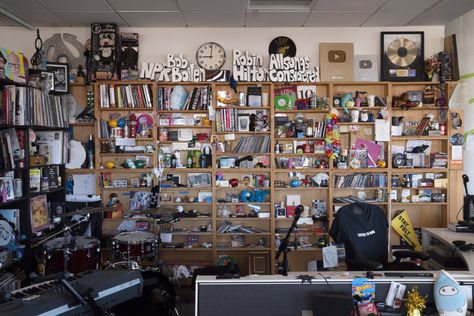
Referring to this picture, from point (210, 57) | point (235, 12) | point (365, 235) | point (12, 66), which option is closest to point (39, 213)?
point (12, 66)

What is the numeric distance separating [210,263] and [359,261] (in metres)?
2.34

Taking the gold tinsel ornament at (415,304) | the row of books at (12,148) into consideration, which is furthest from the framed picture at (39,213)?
the gold tinsel ornament at (415,304)

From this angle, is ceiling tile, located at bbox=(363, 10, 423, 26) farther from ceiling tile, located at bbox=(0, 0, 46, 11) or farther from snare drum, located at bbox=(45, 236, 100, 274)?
snare drum, located at bbox=(45, 236, 100, 274)

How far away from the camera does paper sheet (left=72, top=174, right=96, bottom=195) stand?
15.6ft

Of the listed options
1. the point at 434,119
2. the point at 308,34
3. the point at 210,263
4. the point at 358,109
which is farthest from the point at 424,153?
the point at 210,263

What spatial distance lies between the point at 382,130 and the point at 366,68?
76cm

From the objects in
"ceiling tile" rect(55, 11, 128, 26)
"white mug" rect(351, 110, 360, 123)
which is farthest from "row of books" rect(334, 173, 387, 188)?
"ceiling tile" rect(55, 11, 128, 26)

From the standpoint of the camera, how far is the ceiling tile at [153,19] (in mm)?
4289

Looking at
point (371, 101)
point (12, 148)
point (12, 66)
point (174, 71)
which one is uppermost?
point (174, 71)

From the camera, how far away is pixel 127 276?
2.65m

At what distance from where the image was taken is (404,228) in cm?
479

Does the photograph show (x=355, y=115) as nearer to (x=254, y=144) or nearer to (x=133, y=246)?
(x=254, y=144)

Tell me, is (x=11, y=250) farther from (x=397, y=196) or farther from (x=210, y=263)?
(x=397, y=196)

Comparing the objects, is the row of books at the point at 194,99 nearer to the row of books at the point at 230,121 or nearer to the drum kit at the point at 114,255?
the row of books at the point at 230,121
